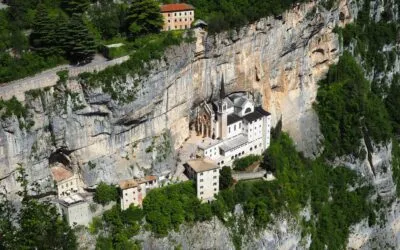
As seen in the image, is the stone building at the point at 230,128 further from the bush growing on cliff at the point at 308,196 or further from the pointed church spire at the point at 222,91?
the bush growing on cliff at the point at 308,196

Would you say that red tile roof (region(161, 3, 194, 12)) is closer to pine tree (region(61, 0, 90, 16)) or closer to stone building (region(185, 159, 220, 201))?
pine tree (region(61, 0, 90, 16))

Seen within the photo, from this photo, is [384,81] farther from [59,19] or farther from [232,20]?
[59,19]

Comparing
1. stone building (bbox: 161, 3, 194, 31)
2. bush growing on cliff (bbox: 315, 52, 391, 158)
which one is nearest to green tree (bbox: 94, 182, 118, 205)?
stone building (bbox: 161, 3, 194, 31)

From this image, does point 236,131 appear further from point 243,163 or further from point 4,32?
point 4,32

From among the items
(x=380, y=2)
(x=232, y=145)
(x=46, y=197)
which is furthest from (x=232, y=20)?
(x=380, y=2)

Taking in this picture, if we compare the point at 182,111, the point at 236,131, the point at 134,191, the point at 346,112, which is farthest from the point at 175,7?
the point at 346,112

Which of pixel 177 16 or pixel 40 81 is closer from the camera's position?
pixel 40 81
